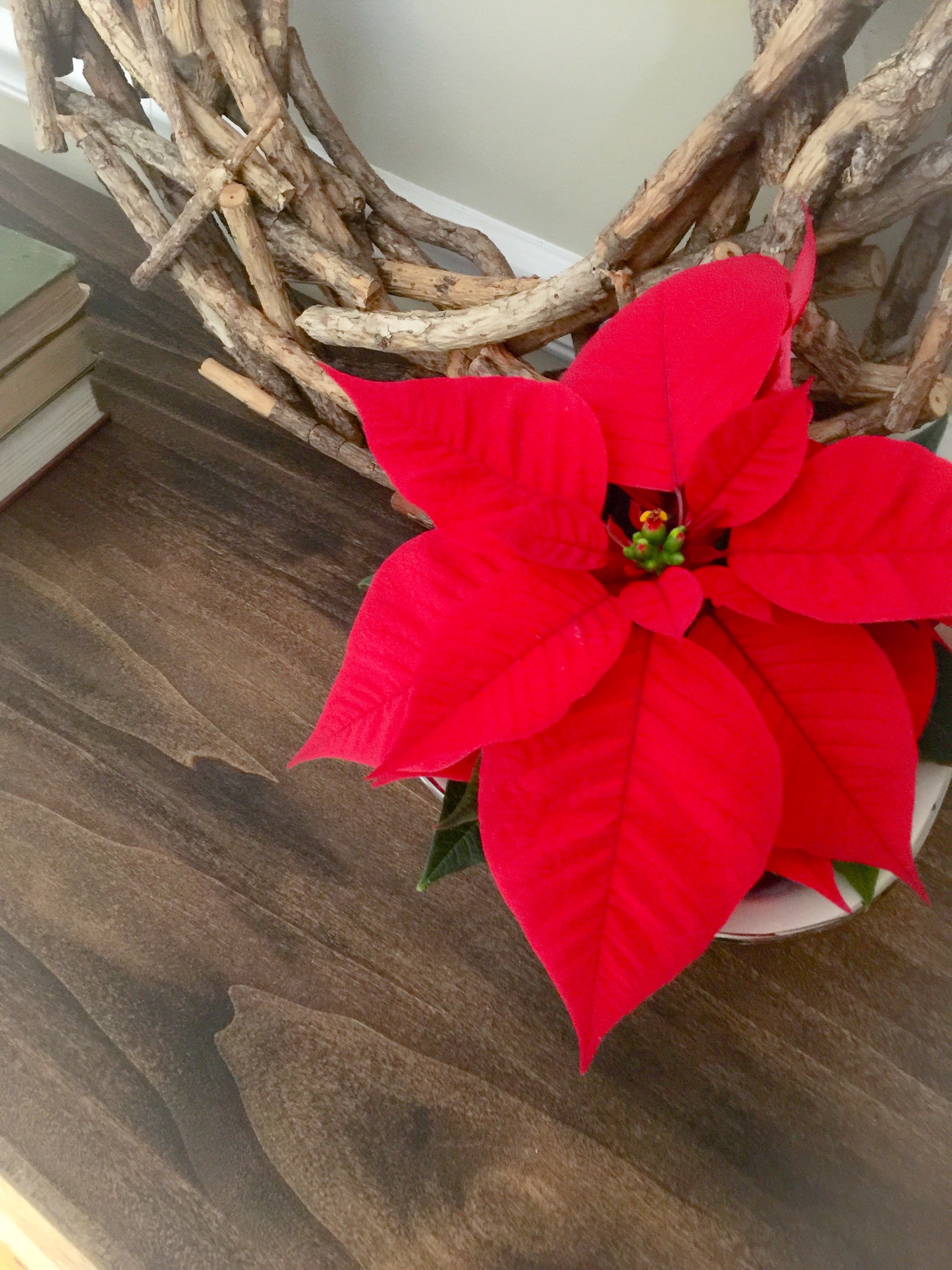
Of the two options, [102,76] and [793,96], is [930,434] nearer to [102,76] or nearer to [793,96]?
[793,96]

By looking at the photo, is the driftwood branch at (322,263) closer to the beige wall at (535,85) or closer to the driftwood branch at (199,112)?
the driftwood branch at (199,112)

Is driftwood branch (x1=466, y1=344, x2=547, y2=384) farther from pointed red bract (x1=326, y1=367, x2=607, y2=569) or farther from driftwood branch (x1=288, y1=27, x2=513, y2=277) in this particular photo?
pointed red bract (x1=326, y1=367, x2=607, y2=569)

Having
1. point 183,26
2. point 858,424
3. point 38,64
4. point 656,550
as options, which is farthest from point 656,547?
point 38,64

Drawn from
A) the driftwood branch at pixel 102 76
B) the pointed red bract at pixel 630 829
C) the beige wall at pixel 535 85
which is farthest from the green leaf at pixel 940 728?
the driftwood branch at pixel 102 76

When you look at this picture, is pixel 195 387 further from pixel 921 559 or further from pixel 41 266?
pixel 921 559

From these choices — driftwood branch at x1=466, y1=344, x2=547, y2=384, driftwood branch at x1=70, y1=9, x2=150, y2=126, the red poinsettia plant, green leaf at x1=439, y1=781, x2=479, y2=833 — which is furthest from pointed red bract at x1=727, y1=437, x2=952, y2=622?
driftwood branch at x1=70, y1=9, x2=150, y2=126

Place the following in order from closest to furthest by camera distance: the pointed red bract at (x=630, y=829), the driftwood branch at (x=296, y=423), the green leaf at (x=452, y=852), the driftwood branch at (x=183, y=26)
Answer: the pointed red bract at (x=630, y=829) < the green leaf at (x=452, y=852) < the driftwood branch at (x=183, y=26) < the driftwood branch at (x=296, y=423)
